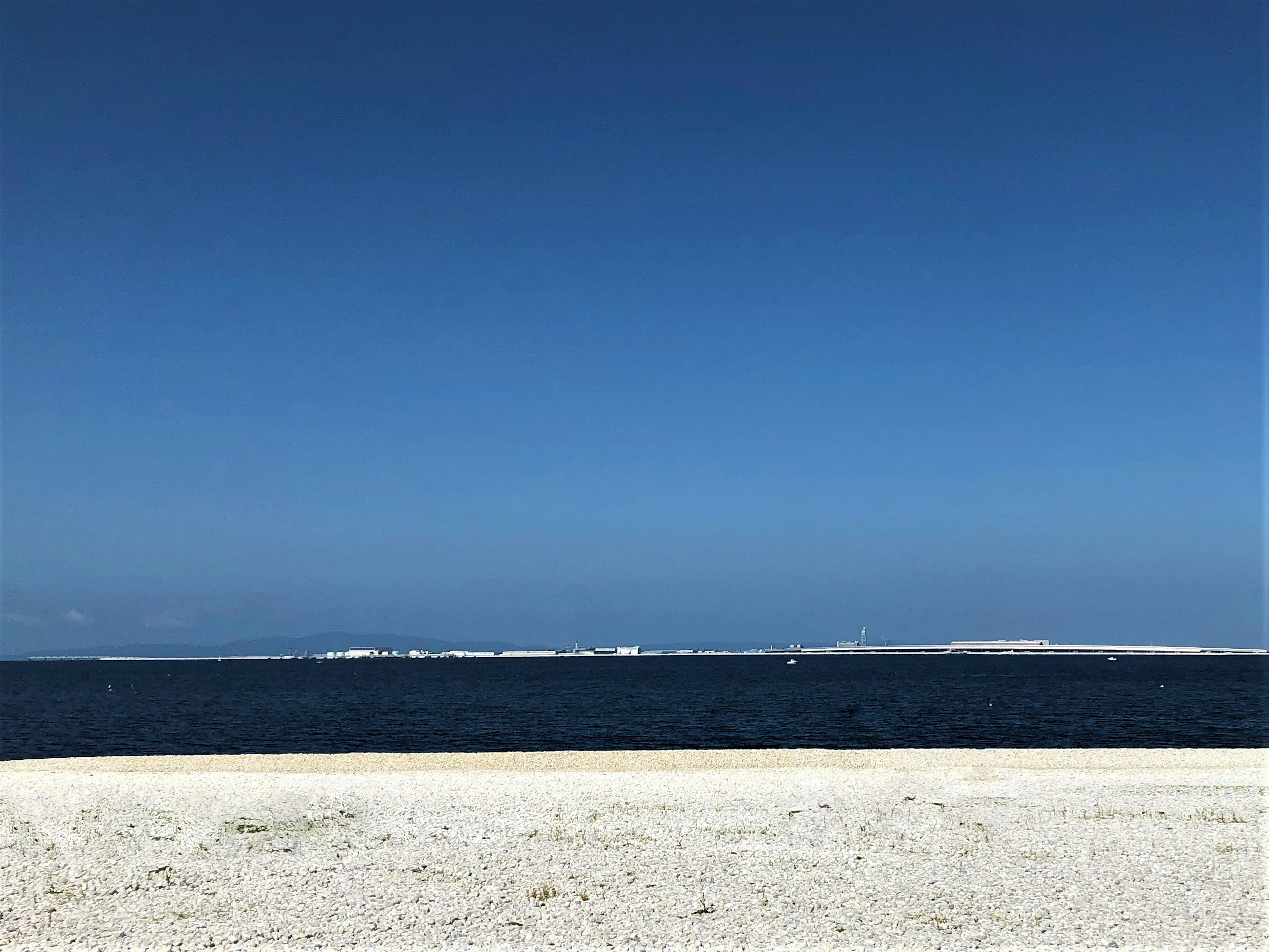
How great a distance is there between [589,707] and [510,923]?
61376 millimetres

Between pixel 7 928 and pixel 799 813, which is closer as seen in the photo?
pixel 7 928

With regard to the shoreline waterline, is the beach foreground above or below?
above

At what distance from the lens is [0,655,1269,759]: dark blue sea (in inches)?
1818

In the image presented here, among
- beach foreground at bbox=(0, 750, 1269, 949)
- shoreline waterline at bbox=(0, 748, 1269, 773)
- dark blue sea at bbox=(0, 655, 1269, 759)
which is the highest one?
beach foreground at bbox=(0, 750, 1269, 949)

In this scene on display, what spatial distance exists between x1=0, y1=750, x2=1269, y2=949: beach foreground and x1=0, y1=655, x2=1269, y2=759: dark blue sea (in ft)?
68.5

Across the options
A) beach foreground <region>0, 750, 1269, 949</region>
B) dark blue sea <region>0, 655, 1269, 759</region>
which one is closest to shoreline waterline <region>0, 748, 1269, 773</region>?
beach foreground <region>0, 750, 1269, 949</region>

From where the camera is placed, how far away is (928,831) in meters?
17.5

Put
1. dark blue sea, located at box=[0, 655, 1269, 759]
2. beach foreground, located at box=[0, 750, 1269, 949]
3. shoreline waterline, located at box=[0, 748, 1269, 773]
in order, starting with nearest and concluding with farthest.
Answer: beach foreground, located at box=[0, 750, 1269, 949]
shoreline waterline, located at box=[0, 748, 1269, 773]
dark blue sea, located at box=[0, 655, 1269, 759]

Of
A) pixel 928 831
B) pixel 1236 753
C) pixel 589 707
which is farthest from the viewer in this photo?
pixel 589 707

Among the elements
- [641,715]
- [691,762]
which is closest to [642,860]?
[691,762]

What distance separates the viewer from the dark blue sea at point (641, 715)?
4619 cm


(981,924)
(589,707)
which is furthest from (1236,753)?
(589,707)

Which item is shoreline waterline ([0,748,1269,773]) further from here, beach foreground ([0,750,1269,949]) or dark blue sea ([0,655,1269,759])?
dark blue sea ([0,655,1269,759])

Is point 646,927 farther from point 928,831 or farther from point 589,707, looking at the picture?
point 589,707
